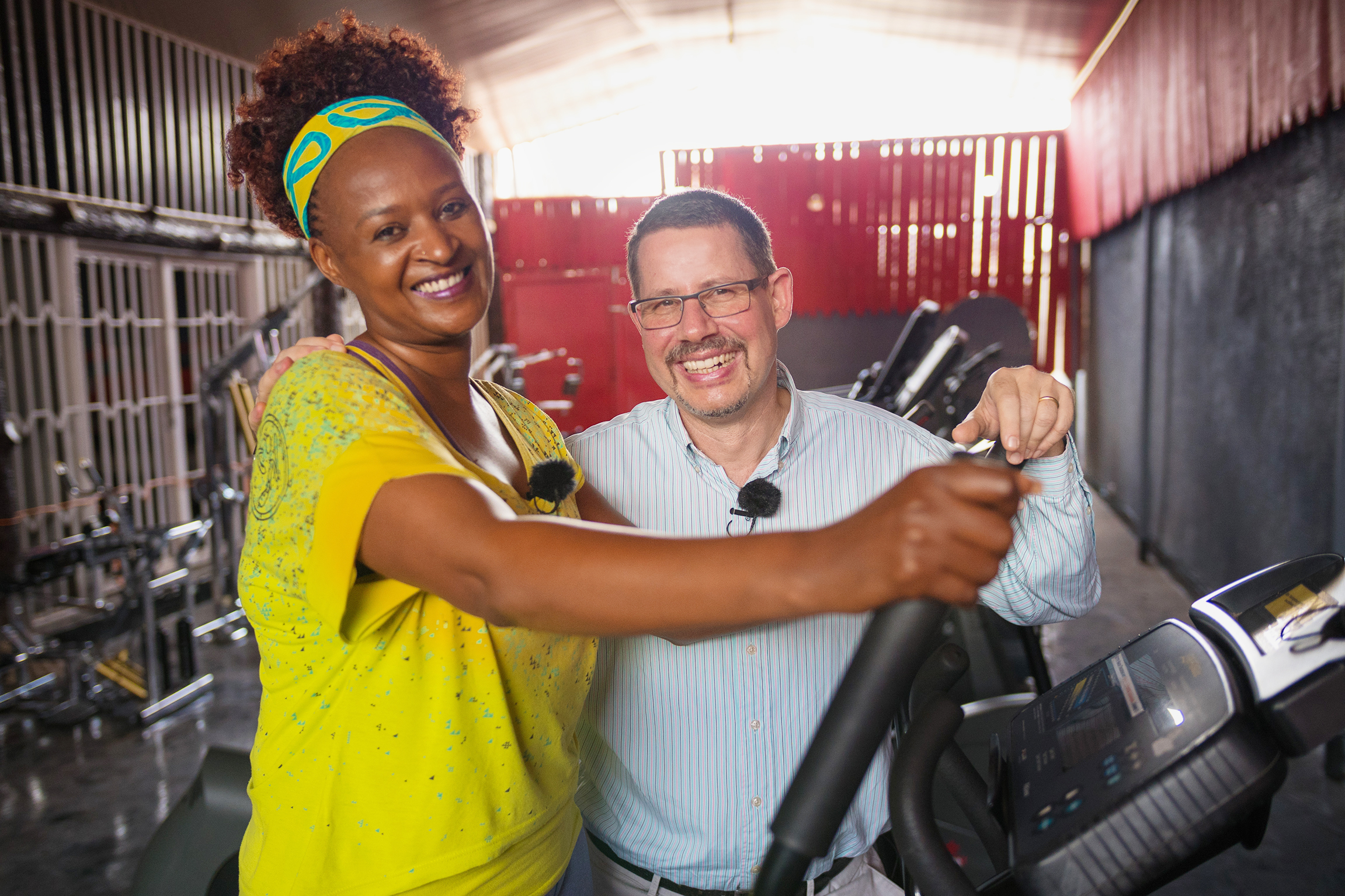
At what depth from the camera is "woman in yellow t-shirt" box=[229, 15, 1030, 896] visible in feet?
1.98

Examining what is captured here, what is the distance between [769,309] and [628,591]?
1.08m

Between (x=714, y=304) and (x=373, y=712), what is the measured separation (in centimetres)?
95

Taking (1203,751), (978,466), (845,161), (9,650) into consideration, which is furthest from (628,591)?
(845,161)

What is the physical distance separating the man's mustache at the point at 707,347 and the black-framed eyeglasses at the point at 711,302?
0.15 ft

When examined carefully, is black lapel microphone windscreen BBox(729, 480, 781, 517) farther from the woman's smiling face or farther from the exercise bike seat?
the exercise bike seat

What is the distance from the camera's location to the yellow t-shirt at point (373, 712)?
846 millimetres

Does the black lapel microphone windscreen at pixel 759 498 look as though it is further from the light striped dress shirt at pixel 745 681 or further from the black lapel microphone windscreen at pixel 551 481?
the black lapel microphone windscreen at pixel 551 481

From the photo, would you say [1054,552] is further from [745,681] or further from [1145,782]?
[1145,782]

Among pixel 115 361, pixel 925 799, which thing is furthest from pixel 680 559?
pixel 115 361

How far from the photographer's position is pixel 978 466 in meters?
0.55

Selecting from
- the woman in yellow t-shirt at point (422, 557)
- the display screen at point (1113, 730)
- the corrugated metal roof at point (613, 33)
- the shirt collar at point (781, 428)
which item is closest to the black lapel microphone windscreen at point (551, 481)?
Result: the woman in yellow t-shirt at point (422, 557)

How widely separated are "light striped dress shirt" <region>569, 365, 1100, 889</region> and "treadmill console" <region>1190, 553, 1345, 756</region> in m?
0.49

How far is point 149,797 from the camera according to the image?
129 inches

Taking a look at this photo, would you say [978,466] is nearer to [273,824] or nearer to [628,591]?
[628,591]
